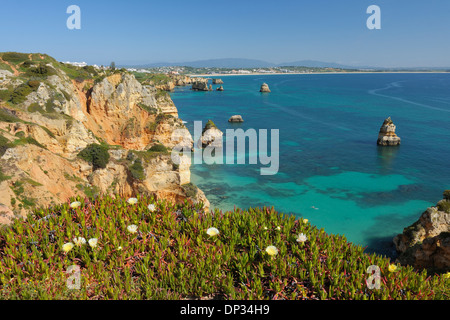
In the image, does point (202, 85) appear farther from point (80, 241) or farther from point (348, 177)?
point (80, 241)

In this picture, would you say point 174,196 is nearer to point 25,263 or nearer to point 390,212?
point 25,263

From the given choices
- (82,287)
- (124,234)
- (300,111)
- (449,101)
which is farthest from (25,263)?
(449,101)

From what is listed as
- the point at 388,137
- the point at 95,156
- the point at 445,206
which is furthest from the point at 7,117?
the point at 388,137

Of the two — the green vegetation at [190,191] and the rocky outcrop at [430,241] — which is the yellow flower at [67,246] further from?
the green vegetation at [190,191]

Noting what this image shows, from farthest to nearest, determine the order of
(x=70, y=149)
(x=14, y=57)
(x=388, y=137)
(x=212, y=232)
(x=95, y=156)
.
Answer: (x=388, y=137) < (x=14, y=57) < (x=70, y=149) < (x=95, y=156) < (x=212, y=232)

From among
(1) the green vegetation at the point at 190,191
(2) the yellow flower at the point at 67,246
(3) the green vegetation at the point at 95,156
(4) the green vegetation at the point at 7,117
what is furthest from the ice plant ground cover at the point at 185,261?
(1) the green vegetation at the point at 190,191
